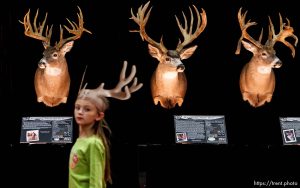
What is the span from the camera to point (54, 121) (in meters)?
5.80

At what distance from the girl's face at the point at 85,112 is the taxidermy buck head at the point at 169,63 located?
2.85 metres

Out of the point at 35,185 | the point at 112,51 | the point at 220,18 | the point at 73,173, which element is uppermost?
the point at 220,18

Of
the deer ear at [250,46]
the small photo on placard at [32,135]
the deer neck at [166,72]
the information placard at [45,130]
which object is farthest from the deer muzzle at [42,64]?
the deer ear at [250,46]

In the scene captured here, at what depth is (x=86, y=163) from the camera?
3.09 m

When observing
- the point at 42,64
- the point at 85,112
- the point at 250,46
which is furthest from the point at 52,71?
the point at 85,112

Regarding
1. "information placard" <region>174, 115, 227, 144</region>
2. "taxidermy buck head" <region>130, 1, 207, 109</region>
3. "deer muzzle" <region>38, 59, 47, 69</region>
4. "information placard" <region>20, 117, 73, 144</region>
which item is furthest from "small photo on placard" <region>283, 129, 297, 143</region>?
"deer muzzle" <region>38, 59, 47, 69</region>

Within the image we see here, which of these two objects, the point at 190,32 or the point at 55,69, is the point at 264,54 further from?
the point at 55,69

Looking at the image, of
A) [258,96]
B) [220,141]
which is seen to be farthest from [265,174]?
[258,96]

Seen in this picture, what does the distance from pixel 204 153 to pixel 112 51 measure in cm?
179

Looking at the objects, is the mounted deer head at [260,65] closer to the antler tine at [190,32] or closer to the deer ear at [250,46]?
the deer ear at [250,46]

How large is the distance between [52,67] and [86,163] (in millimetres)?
3126

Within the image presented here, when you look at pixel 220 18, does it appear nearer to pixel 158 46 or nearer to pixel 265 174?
pixel 158 46

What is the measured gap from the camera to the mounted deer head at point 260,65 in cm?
622

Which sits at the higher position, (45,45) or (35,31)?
(35,31)
